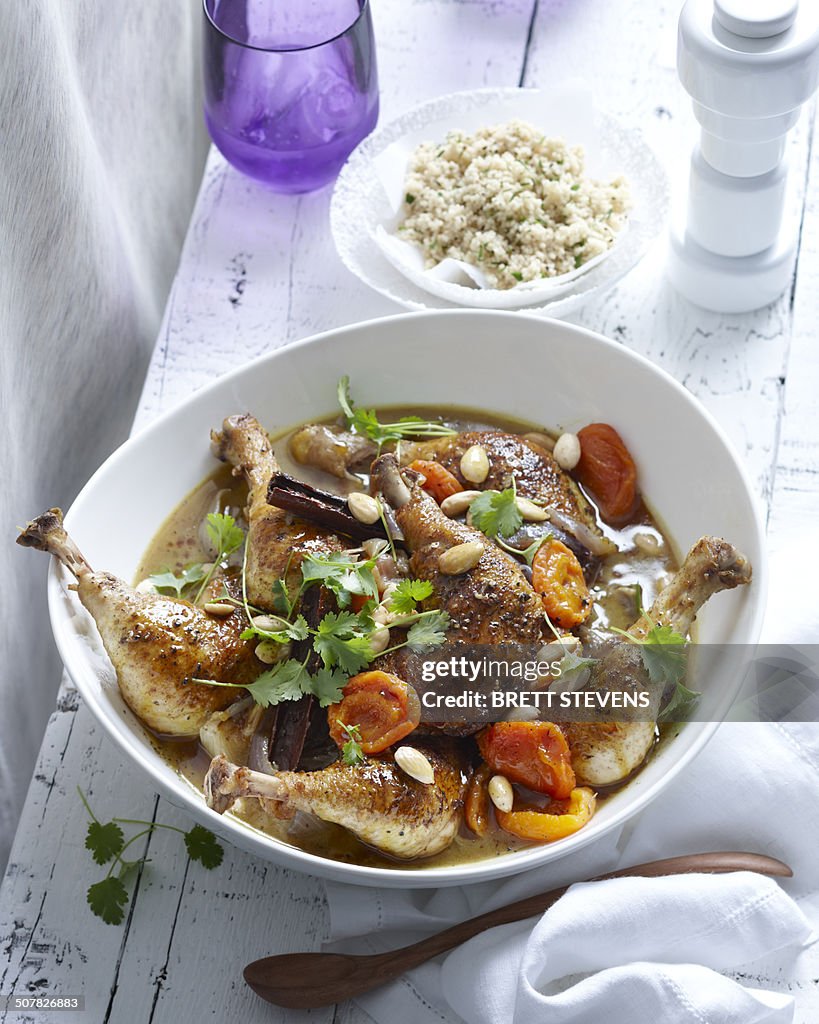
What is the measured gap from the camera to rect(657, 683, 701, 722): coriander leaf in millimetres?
2324

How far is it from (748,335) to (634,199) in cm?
49

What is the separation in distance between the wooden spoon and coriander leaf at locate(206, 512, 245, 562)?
863 millimetres

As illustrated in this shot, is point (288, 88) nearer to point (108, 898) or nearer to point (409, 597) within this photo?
point (409, 597)

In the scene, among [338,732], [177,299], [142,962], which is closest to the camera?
[338,732]

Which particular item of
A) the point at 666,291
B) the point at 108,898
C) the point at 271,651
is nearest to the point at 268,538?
the point at 271,651

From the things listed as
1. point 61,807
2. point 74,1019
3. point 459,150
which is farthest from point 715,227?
point 74,1019

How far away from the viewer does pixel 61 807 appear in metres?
2.65

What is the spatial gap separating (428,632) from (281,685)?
309mm

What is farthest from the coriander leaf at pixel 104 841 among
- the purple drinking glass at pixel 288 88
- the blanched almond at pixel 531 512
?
the purple drinking glass at pixel 288 88

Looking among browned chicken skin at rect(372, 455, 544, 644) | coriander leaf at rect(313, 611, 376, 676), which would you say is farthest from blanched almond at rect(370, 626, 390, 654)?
browned chicken skin at rect(372, 455, 544, 644)

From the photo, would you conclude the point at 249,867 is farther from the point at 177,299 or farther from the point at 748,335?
the point at 748,335

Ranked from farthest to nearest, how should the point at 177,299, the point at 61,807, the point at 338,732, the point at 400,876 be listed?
the point at 177,299 → the point at 61,807 → the point at 338,732 → the point at 400,876

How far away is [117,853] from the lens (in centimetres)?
254

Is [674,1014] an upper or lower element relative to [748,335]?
lower
